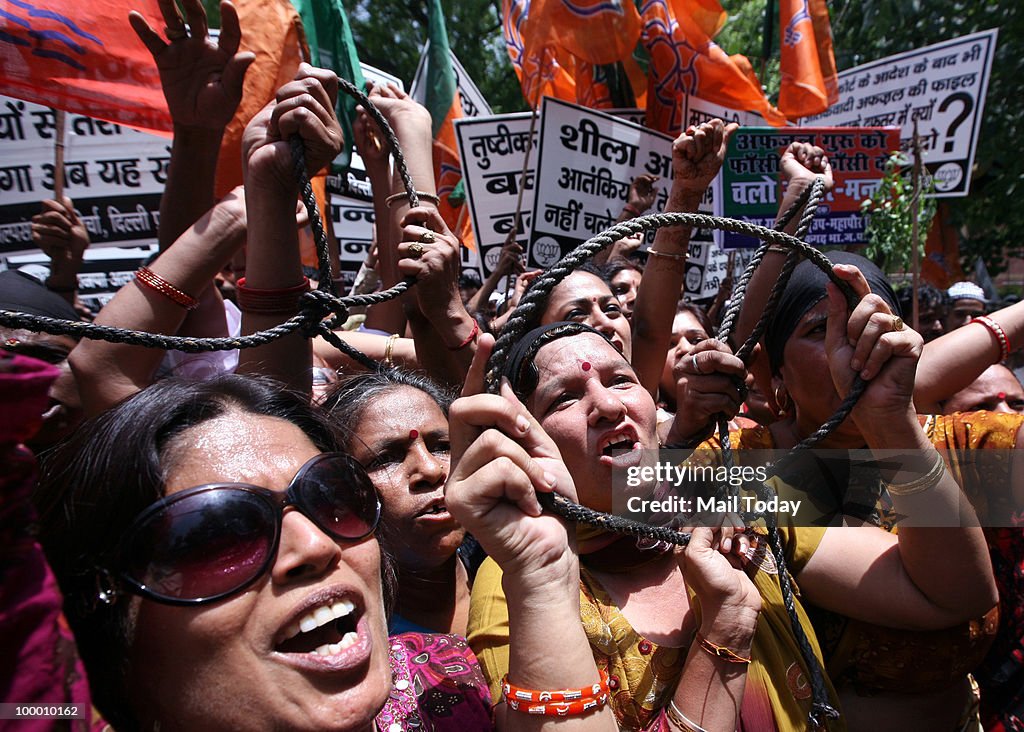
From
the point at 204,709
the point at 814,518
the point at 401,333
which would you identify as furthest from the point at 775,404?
the point at 204,709

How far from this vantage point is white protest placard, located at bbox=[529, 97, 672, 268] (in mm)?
4797

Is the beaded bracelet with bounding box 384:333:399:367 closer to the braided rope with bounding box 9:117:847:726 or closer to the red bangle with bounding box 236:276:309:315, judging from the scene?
the braided rope with bounding box 9:117:847:726

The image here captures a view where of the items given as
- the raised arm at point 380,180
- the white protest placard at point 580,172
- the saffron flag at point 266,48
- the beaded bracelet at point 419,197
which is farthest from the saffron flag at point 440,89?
the beaded bracelet at point 419,197

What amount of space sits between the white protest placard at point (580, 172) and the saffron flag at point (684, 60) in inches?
34.8

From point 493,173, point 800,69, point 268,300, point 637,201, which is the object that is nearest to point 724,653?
point 268,300

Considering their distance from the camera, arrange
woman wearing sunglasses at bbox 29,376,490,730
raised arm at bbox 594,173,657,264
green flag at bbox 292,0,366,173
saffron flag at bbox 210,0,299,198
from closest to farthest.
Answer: woman wearing sunglasses at bbox 29,376,490,730, saffron flag at bbox 210,0,299,198, green flag at bbox 292,0,366,173, raised arm at bbox 594,173,657,264

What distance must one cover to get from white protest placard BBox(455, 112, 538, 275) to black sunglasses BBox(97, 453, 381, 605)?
14.2 ft

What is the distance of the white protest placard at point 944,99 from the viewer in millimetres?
7211

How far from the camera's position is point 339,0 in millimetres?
4344

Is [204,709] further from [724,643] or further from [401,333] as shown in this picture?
[401,333]

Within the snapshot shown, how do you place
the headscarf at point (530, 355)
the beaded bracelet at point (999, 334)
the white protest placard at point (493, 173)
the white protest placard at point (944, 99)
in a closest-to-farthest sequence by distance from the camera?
the headscarf at point (530, 355), the beaded bracelet at point (999, 334), the white protest placard at point (493, 173), the white protest placard at point (944, 99)

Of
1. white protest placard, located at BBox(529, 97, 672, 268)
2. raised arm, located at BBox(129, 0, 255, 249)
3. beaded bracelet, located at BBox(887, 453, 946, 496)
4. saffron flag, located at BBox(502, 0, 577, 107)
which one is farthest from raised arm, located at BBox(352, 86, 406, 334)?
saffron flag, located at BBox(502, 0, 577, 107)

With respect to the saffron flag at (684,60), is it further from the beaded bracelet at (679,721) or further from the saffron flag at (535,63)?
the beaded bracelet at (679,721)

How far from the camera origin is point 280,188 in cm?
169
